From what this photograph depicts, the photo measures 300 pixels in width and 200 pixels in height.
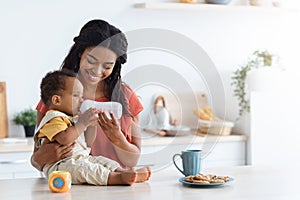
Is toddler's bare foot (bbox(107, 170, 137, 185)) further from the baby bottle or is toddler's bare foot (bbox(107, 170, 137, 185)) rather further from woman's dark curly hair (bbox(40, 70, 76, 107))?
woman's dark curly hair (bbox(40, 70, 76, 107))

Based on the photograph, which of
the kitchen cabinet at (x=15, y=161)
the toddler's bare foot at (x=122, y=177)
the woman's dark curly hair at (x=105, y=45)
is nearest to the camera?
the toddler's bare foot at (x=122, y=177)

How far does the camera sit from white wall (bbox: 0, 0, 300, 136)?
13.0 ft

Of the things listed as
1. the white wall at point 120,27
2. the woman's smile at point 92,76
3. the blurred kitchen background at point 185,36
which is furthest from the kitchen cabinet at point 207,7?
the woman's smile at point 92,76

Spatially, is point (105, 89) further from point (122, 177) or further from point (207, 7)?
point (207, 7)

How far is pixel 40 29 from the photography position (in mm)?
4012

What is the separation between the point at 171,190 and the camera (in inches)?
84.1

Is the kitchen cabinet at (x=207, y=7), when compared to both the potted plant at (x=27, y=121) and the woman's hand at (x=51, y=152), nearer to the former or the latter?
the potted plant at (x=27, y=121)

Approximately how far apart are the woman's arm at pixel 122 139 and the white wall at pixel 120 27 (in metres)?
1.69

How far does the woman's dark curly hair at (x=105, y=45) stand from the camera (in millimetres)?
2285

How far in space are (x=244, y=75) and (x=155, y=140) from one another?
91 cm

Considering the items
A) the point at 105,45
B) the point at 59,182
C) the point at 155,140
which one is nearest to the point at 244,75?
the point at 155,140

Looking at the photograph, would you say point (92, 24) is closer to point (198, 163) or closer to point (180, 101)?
point (198, 163)

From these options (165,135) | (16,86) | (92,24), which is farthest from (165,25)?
(92,24)

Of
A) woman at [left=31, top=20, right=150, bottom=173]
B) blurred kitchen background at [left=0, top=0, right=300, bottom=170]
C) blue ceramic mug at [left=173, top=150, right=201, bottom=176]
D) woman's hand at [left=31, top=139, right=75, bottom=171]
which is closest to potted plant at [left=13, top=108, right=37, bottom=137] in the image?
blurred kitchen background at [left=0, top=0, right=300, bottom=170]
